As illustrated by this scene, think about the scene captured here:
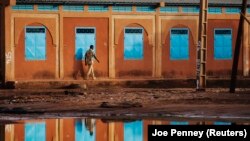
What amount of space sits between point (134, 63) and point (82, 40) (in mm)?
3095

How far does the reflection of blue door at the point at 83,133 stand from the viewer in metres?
17.6

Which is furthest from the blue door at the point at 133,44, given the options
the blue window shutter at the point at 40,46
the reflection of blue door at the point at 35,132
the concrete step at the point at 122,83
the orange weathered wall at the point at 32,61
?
the reflection of blue door at the point at 35,132

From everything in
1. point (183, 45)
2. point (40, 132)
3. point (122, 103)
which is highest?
point (183, 45)

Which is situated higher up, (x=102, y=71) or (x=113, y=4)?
(x=113, y=4)

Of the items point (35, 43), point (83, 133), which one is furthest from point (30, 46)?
point (83, 133)

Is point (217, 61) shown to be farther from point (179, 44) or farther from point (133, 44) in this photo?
point (133, 44)

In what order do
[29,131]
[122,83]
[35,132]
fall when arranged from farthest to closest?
1. [122,83]
2. [29,131]
3. [35,132]

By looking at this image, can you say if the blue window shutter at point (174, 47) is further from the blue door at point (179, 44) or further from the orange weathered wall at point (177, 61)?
the orange weathered wall at point (177, 61)

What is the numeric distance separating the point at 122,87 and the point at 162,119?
14.4 m

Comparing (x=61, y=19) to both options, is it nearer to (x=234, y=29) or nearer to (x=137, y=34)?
(x=137, y=34)

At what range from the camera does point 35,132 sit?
744 inches

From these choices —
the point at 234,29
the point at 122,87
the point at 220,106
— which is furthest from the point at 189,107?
the point at 234,29

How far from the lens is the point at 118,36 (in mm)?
38562

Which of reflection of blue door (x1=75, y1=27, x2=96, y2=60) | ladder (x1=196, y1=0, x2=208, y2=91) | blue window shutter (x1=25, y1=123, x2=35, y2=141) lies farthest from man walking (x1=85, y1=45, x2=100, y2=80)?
blue window shutter (x1=25, y1=123, x2=35, y2=141)
